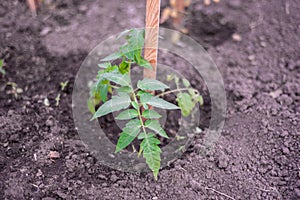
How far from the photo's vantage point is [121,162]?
75.0 inches

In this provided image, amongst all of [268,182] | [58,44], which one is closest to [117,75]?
[268,182]

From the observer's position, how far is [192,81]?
7.73 feet

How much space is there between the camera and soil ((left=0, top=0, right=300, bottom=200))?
1.79m

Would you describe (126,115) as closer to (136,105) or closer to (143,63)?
(136,105)

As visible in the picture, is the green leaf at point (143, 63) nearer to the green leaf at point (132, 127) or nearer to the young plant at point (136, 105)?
the young plant at point (136, 105)

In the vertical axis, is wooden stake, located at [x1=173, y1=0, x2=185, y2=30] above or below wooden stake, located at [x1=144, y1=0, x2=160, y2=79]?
below

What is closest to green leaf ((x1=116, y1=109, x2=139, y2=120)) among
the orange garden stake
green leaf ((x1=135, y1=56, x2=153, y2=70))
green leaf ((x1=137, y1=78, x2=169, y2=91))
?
green leaf ((x1=137, y1=78, x2=169, y2=91))

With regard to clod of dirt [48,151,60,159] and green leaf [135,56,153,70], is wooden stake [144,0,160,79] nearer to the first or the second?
green leaf [135,56,153,70]

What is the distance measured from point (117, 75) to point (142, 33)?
220 mm

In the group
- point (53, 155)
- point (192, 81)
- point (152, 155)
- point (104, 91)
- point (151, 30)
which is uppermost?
point (151, 30)

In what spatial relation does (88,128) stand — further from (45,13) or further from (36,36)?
(45,13)

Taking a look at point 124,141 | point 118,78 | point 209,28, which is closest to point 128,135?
point 124,141

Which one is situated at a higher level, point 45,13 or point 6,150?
point 45,13

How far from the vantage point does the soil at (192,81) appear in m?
1.79
